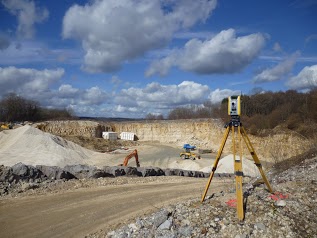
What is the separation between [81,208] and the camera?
8711mm

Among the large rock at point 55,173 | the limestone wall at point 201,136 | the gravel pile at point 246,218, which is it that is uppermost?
the gravel pile at point 246,218

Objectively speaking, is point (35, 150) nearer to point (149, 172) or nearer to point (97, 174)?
point (149, 172)

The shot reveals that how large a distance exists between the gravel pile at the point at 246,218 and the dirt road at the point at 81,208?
1105 mm

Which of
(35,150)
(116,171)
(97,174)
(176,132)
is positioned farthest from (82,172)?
(176,132)

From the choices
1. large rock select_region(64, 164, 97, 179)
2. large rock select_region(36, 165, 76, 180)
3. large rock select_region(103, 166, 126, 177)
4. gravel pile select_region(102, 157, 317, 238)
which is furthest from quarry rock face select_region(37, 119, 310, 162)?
gravel pile select_region(102, 157, 317, 238)

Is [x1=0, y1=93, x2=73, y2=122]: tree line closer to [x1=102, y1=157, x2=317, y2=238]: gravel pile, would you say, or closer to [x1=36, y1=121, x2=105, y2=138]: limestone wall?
[x1=36, y1=121, x2=105, y2=138]: limestone wall

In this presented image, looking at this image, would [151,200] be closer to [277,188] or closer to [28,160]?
[277,188]

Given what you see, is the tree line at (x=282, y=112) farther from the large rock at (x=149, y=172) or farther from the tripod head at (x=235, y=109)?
the tripod head at (x=235, y=109)

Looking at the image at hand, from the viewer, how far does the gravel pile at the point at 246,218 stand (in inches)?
212

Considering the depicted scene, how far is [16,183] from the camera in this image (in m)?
11.3

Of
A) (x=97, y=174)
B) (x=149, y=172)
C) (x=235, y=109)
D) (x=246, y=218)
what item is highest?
(x=235, y=109)

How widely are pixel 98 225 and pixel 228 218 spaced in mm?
3243

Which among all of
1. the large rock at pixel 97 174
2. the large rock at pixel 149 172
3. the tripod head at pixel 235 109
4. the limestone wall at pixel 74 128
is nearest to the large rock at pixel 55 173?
the large rock at pixel 97 174

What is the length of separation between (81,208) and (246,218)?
4936 mm
